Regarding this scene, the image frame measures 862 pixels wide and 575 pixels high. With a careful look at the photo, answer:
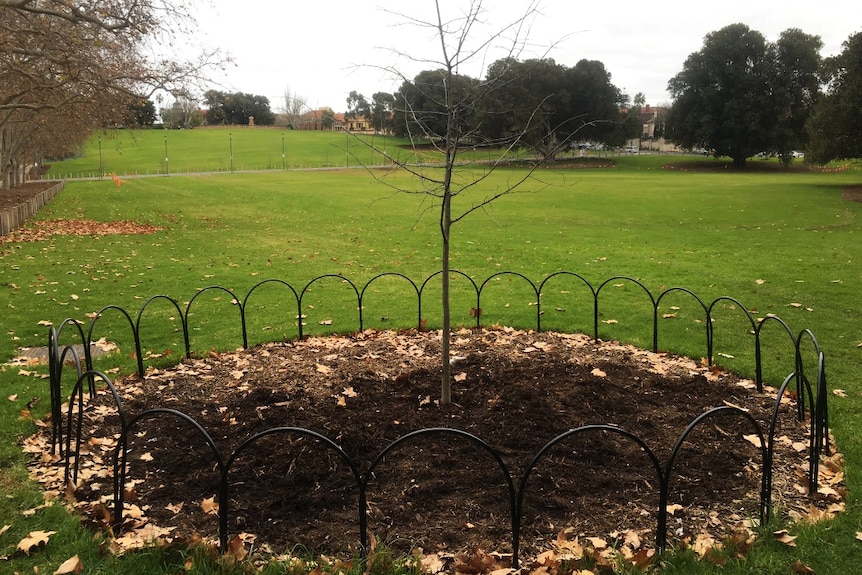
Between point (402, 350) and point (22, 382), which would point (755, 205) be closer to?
point (402, 350)

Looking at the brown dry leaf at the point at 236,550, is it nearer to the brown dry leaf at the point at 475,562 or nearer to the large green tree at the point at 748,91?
the brown dry leaf at the point at 475,562

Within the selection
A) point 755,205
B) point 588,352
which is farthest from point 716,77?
point 588,352

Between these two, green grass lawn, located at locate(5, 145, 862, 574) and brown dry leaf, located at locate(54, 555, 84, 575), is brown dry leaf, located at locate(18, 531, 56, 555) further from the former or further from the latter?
brown dry leaf, located at locate(54, 555, 84, 575)

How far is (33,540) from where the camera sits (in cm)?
385

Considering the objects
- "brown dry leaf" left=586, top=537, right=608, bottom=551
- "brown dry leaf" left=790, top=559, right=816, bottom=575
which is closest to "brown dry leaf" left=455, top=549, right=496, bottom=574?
"brown dry leaf" left=586, top=537, right=608, bottom=551

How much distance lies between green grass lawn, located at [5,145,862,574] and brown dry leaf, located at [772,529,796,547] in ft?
0.16

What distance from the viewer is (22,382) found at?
269 inches

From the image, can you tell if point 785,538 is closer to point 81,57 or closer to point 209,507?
point 209,507

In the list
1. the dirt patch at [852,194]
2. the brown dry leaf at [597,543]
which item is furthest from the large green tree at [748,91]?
the brown dry leaf at [597,543]

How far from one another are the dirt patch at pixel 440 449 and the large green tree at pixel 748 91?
62.0m

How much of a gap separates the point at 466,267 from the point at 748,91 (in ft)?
191

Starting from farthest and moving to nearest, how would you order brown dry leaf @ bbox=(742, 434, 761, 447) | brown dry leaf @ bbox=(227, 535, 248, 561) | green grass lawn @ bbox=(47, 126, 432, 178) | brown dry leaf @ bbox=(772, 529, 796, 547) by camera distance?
green grass lawn @ bbox=(47, 126, 432, 178), brown dry leaf @ bbox=(742, 434, 761, 447), brown dry leaf @ bbox=(772, 529, 796, 547), brown dry leaf @ bbox=(227, 535, 248, 561)

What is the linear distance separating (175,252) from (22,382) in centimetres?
1130

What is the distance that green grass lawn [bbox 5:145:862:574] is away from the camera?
4.46m
